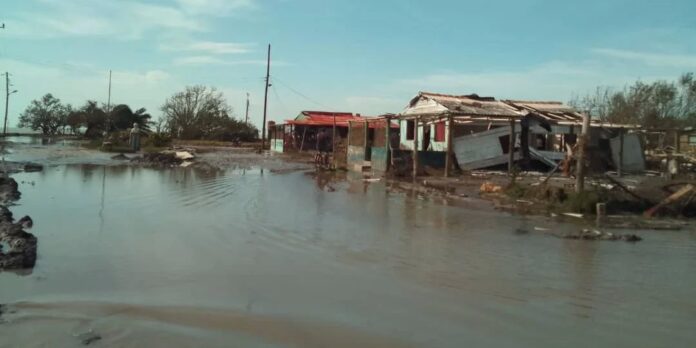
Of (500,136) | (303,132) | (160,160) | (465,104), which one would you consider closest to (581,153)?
(500,136)

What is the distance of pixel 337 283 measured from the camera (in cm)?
739

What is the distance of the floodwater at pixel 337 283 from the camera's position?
5.58 meters

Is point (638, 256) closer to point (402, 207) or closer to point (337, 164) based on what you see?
point (402, 207)

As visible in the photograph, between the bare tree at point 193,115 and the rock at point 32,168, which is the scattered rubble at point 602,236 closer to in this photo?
the rock at point 32,168

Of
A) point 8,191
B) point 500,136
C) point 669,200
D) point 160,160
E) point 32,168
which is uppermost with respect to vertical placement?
point 500,136

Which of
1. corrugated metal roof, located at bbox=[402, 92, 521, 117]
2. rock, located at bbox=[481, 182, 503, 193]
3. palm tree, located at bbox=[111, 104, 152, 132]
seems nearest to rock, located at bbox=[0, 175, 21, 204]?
rock, located at bbox=[481, 182, 503, 193]

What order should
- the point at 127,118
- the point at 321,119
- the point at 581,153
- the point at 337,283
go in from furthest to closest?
the point at 127,118
the point at 321,119
the point at 581,153
the point at 337,283

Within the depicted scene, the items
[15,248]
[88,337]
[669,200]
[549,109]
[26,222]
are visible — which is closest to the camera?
[88,337]

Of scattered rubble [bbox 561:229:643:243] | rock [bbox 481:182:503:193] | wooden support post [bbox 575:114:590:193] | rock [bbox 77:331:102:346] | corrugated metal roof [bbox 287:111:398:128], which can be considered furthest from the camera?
corrugated metal roof [bbox 287:111:398:128]

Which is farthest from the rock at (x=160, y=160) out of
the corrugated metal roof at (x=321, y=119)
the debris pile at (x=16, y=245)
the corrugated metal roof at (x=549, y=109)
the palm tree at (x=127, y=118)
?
the palm tree at (x=127, y=118)

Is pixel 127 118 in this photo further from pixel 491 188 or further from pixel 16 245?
pixel 16 245

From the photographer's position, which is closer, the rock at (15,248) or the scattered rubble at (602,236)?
the rock at (15,248)

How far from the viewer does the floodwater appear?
18.3 ft

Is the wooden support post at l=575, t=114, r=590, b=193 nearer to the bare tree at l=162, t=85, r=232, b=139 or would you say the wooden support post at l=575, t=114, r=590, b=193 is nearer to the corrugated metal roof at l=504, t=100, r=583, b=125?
the corrugated metal roof at l=504, t=100, r=583, b=125
